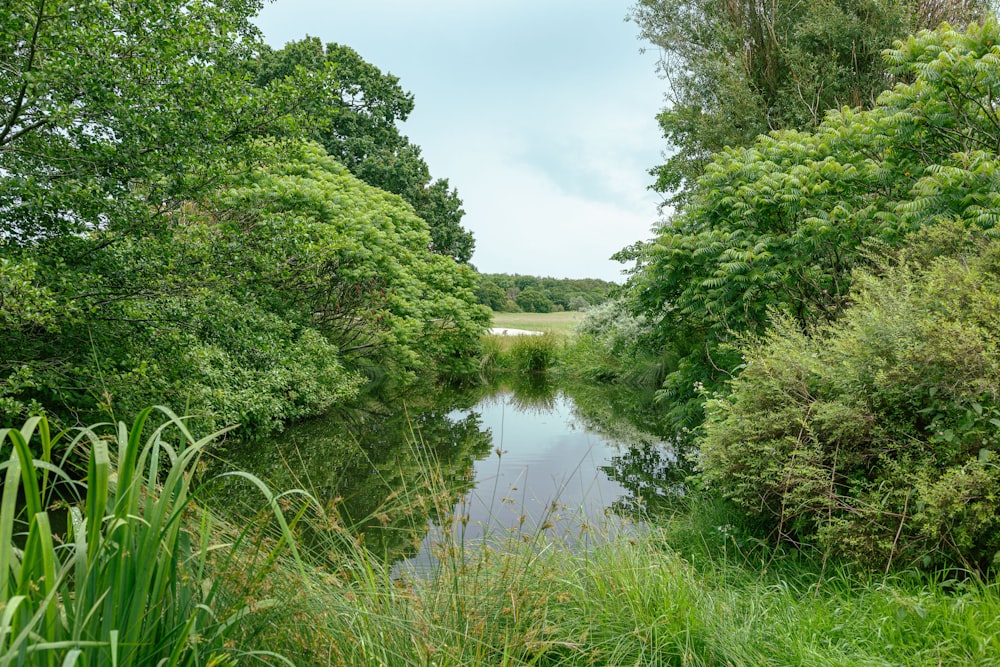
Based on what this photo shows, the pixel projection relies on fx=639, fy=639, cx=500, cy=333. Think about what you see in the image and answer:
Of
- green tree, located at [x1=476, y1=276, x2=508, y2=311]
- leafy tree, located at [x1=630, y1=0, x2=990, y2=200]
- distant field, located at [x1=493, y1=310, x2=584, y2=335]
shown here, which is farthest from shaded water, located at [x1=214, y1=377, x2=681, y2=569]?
green tree, located at [x1=476, y1=276, x2=508, y2=311]

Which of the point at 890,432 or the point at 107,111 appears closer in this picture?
the point at 890,432

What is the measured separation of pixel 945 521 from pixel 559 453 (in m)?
6.63

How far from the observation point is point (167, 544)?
1.65 m

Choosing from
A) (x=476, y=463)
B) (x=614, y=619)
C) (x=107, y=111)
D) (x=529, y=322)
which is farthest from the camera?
(x=529, y=322)

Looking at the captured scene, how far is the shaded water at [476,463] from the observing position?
5.55 m

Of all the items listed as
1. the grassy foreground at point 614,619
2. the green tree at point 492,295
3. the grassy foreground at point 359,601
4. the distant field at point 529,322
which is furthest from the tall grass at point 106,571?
the green tree at point 492,295

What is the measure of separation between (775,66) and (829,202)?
1057 cm

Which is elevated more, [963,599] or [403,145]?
[403,145]

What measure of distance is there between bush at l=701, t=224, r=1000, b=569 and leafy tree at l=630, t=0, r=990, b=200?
1196 cm

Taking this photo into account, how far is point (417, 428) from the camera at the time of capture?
18.8 ft

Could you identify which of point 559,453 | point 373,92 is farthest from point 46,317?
point 373,92

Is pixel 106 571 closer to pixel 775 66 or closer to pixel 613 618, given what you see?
pixel 613 618

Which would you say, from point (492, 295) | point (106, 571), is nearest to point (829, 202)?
point (106, 571)

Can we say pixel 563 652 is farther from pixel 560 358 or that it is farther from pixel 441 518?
pixel 560 358
